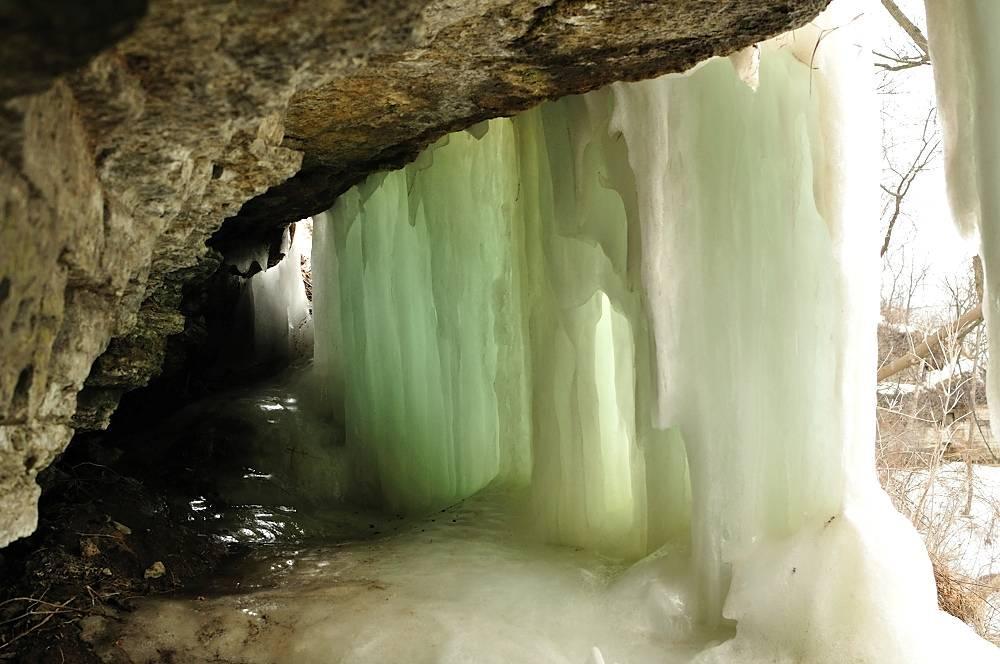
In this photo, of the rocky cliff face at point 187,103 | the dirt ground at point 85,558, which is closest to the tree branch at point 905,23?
the rocky cliff face at point 187,103

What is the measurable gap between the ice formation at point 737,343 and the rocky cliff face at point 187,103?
471mm

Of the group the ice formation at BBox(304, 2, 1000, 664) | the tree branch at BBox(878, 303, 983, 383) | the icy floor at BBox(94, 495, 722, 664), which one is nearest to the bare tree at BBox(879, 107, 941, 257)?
the tree branch at BBox(878, 303, 983, 383)

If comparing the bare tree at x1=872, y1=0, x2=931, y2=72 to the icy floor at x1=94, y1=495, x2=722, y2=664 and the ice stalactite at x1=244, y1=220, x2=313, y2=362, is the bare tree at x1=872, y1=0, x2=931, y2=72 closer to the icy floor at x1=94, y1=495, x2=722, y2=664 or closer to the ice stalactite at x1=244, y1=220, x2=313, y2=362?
the icy floor at x1=94, y1=495, x2=722, y2=664

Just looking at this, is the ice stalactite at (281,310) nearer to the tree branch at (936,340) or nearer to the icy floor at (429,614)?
the icy floor at (429,614)

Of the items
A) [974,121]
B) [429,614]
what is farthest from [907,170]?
[429,614]

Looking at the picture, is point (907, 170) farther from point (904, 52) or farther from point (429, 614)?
point (429, 614)

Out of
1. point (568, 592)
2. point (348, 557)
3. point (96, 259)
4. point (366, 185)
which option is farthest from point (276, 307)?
point (96, 259)

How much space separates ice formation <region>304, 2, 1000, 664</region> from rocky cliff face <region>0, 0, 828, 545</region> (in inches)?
18.5

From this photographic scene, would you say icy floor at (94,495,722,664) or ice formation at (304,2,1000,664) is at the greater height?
ice formation at (304,2,1000,664)

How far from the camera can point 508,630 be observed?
3193mm

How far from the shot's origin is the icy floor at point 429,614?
3.06m

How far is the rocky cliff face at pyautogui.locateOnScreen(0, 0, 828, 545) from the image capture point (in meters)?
1.23

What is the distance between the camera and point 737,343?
10.8 feet

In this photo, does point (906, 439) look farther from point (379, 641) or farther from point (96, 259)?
point (96, 259)
